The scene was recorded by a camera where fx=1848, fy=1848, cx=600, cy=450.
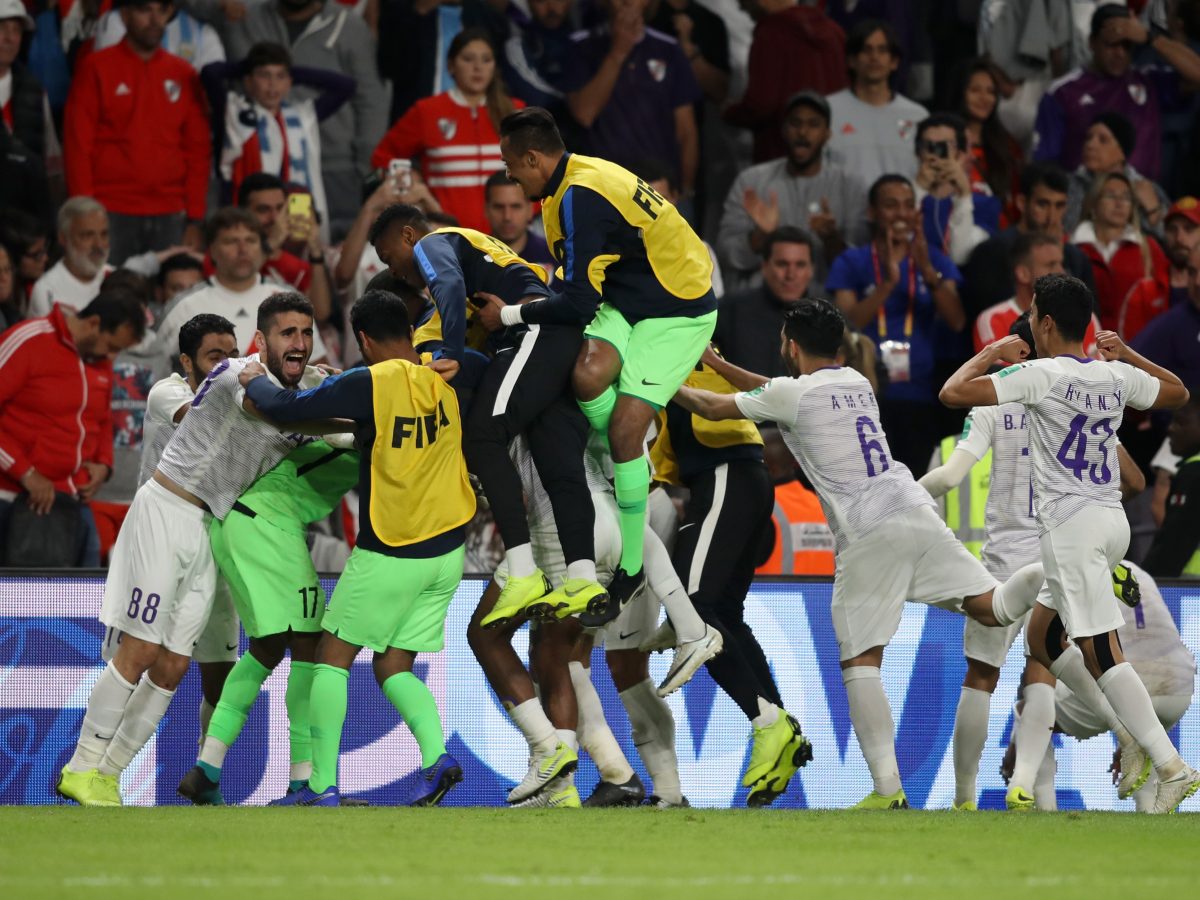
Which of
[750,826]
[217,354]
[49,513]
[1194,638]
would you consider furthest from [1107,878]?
[49,513]

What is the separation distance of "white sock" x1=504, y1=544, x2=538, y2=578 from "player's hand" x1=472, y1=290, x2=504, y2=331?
0.96 m

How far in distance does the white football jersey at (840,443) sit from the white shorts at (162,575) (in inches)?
99.6

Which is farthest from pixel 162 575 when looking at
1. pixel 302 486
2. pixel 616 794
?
pixel 616 794

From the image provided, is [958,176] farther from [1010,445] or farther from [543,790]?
[543,790]

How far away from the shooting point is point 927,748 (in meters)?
9.52

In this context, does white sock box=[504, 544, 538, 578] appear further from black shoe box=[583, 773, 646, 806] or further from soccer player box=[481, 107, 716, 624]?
black shoe box=[583, 773, 646, 806]

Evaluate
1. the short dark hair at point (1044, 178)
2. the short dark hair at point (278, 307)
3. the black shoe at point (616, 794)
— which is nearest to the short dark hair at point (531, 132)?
the short dark hair at point (278, 307)

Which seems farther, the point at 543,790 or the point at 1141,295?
the point at 1141,295

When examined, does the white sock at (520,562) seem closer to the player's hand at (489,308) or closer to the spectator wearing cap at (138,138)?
the player's hand at (489,308)

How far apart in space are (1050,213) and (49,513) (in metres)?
7.03

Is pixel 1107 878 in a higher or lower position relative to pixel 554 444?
lower

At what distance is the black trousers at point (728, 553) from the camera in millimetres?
8547

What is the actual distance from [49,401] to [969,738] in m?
5.59

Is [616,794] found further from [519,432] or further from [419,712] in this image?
[519,432]
